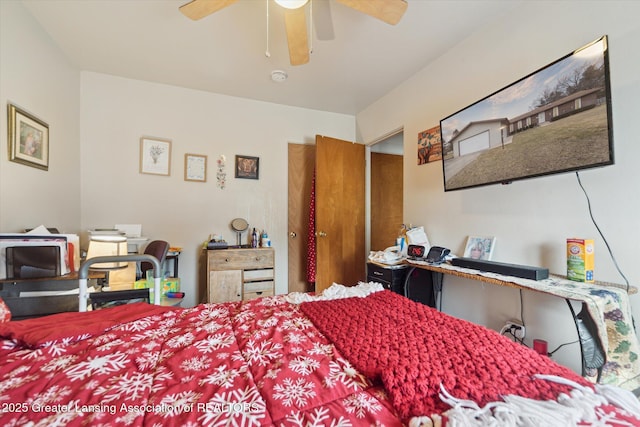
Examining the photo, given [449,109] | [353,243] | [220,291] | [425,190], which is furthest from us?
[353,243]

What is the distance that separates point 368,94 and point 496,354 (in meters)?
3.02

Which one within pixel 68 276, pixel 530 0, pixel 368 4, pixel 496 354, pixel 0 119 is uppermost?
pixel 530 0

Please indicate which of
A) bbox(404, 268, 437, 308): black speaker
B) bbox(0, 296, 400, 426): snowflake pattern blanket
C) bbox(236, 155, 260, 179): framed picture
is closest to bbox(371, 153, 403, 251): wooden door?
bbox(404, 268, 437, 308): black speaker

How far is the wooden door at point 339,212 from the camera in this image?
3225 mm

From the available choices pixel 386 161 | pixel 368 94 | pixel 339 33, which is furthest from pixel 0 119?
pixel 386 161

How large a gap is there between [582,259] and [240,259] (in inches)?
110

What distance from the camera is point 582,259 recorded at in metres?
1.40

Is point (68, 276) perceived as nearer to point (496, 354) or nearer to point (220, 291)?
point (220, 291)

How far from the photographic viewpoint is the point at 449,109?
2.33 metres

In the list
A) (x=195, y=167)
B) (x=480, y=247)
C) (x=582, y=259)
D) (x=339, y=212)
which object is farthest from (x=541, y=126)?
(x=195, y=167)

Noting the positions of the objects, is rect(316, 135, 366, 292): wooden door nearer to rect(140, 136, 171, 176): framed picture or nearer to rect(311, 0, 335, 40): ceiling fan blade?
rect(311, 0, 335, 40): ceiling fan blade

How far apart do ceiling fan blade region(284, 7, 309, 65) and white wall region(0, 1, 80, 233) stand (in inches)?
72.7

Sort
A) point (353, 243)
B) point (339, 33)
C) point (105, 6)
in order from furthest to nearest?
point (353, 243), point (339, 33), point (105, 6)

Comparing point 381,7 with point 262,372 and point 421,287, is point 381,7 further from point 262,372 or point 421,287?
point 421,287
